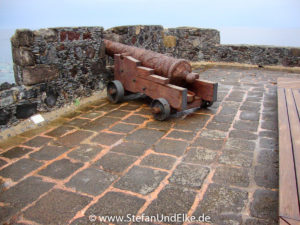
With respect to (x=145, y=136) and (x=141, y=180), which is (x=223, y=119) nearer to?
(x=145, y=136)

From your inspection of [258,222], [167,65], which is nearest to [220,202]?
[258,222]

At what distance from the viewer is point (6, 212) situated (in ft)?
6.97

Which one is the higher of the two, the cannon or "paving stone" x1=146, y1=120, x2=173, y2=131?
the cannon

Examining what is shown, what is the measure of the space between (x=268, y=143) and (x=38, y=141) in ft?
8.73

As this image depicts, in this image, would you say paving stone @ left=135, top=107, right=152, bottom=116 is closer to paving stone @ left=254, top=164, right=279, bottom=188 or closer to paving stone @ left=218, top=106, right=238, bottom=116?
paving stone @ left=218, top=106, right=238, bottom=116

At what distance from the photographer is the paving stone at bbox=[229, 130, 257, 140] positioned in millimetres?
3438

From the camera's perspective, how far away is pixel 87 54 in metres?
4.83

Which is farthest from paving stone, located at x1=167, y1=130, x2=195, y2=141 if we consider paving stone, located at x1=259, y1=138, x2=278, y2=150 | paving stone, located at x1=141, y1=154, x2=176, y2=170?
paving stone, located at x1=259, y1=138, x2=278, y2=150

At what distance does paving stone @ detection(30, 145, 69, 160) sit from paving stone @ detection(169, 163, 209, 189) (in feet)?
4.16

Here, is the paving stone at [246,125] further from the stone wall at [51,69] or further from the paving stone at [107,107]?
the stone wall at [51,69]

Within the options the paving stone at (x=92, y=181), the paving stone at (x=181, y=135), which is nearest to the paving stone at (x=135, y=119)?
the paving stone at (x=181, y=135)

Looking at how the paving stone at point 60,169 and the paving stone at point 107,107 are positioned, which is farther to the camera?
the paving stone at point 107,107

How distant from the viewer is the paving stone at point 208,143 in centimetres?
318

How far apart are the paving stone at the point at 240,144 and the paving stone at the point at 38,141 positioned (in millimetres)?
2081
